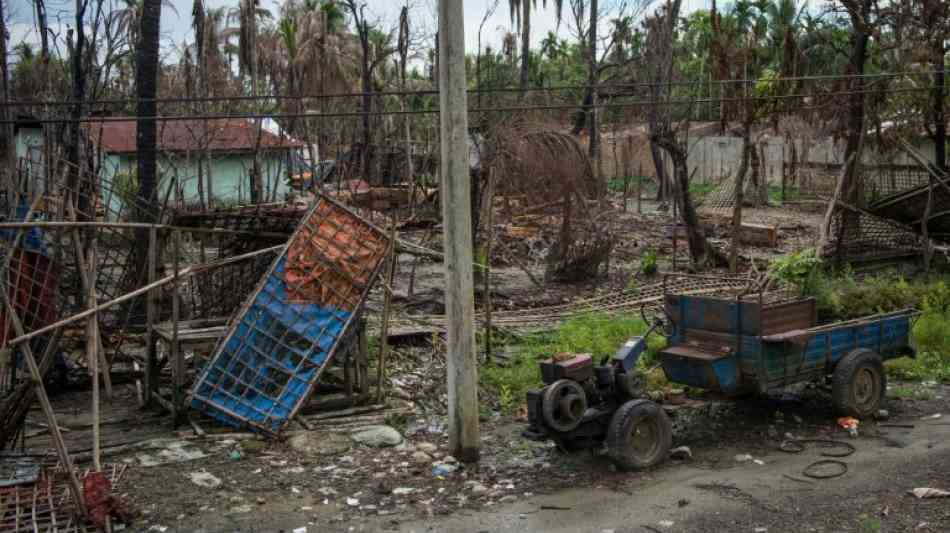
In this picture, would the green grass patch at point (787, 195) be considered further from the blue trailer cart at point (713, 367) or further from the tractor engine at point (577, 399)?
Result: the tractor engine at point (577, 399)

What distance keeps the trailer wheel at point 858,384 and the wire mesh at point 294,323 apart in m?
4.66

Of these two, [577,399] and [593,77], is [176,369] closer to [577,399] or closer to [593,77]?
[577,399]

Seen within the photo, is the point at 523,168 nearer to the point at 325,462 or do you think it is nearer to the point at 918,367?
the point at 918,367

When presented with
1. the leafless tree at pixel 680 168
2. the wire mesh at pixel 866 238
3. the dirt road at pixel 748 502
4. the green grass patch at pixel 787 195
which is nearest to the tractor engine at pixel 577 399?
the dirt road at pixel 748 502

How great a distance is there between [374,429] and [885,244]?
10.0 meters

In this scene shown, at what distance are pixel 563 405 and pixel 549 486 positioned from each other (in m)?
0.67

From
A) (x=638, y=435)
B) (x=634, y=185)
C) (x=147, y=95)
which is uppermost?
(x=147, y=95)

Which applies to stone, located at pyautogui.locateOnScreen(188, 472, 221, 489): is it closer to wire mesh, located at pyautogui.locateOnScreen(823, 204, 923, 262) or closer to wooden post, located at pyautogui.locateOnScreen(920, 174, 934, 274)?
wire mesh, located at pyautogui.locateOnScreen(823, 204, 923, 262)

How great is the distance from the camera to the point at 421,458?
860 centimetres

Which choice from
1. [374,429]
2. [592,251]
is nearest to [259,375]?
[374,429]

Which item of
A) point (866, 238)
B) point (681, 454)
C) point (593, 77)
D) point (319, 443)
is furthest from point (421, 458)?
point (593, 77)

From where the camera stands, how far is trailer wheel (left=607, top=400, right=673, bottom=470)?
7.88 meters

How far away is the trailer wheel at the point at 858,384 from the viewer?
910 centimetres

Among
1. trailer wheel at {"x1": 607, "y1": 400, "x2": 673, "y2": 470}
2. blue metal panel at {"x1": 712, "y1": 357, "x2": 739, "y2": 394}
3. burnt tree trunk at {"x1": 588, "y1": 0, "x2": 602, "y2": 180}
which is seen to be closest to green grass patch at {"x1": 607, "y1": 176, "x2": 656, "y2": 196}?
burnt tree trunk at {"x1": 588, "y1": 0, "x2": 602, "y2": 180}
